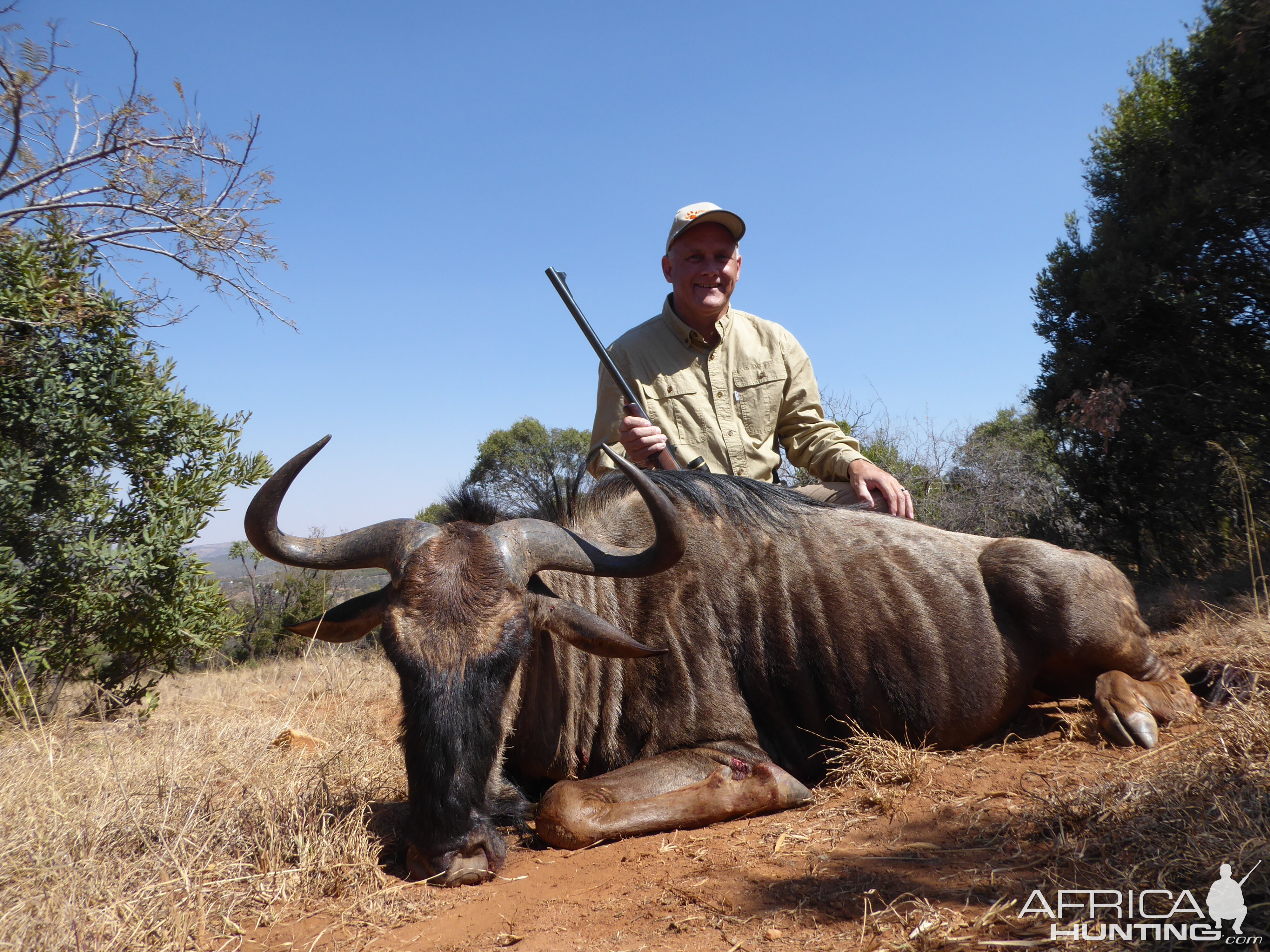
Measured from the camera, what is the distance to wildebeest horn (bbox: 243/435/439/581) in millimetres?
3135

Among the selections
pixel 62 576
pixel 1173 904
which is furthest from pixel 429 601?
pixel 62 576

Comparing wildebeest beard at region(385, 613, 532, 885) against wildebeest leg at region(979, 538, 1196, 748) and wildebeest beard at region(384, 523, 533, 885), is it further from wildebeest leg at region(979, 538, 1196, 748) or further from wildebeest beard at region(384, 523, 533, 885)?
wildebeest leg at region(979, 538, 1196, 748)

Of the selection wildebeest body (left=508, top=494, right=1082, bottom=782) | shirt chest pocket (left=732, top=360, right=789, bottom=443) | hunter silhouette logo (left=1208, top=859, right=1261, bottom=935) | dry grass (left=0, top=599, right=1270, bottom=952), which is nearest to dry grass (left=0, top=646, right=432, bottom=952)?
dry grass (left=0, top=599, right=1270, bottom=952)

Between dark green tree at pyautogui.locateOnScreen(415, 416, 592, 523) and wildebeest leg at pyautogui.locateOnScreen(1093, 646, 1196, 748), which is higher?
dark green tree at pyautogui.locateOnScreen(415, 416, 592, 523)

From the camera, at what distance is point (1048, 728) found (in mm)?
→ 4008

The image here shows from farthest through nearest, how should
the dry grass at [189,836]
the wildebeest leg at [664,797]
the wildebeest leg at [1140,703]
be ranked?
the wildebeest leg at [1140,703]
the wildebeest leg at [664,797]
the dry grass at [189,836]

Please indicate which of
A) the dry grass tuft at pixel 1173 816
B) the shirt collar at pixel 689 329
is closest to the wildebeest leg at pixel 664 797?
the dry grass tuft at pixel 1173 816

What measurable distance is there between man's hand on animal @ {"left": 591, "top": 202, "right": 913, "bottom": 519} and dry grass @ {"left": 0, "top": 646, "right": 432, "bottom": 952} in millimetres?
2718

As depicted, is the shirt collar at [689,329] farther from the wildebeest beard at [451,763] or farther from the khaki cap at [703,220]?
the wildebeest beard at [451,763]

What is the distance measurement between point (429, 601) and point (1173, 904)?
2.36 meters

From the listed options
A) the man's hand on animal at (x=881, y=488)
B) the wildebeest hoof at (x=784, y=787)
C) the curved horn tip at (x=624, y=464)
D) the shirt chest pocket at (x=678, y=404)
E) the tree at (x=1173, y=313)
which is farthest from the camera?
the tree at (x=1173, y=313)

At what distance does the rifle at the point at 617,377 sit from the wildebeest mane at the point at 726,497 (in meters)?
0.42

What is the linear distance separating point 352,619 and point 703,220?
353cm

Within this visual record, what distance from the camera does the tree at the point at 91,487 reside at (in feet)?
19.0
